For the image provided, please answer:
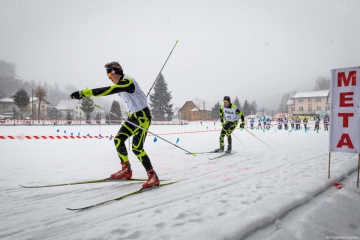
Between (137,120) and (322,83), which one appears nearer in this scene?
(137,120)

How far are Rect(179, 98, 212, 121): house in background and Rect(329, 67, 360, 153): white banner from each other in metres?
64.3

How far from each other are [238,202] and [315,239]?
0.98 m

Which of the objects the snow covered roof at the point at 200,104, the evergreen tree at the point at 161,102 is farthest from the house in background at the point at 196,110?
the evergreen tree at the point at 161,102

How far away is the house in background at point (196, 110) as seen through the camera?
69688 mm

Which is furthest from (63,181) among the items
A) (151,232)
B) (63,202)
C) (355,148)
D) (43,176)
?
(355,148)

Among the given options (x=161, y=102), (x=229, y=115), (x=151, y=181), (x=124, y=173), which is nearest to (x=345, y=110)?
(x=151, y=181)

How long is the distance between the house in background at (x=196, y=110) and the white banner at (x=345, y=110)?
211 feet

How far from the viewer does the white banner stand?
3.52 m

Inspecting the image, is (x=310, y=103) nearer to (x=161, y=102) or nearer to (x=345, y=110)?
(x=161, y=102)

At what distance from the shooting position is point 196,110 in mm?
69250

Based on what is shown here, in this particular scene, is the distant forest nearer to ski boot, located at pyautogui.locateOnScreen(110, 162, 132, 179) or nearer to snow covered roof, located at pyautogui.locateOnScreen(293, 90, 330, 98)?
ski boot, located at pyautogui.locateOnScreen(110, 162, 132, 179)

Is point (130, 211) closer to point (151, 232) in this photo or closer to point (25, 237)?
point (151, 232)

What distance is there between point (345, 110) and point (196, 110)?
65746mm

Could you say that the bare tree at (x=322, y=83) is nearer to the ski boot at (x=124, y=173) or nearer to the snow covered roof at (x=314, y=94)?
the snow covered roof at (x=314, y=94)
